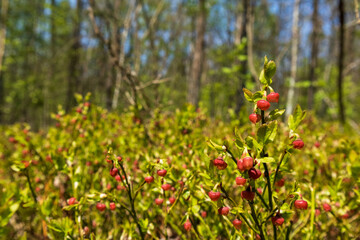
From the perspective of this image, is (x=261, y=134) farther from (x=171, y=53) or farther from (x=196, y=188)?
(x=171, y=53)

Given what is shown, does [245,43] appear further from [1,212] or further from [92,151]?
[1,212]

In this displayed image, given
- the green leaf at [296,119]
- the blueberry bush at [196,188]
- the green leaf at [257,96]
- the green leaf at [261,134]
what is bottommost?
the blueberry bush at [196,188]

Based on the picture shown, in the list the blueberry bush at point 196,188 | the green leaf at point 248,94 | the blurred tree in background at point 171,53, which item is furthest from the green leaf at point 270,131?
the blurred tree in background at point 171,53

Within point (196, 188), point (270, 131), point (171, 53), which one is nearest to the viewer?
point (270, 131)

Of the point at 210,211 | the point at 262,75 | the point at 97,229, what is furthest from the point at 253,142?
the point at 97,229

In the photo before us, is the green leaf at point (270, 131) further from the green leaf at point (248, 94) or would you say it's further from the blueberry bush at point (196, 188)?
the green leaf at point (248, 94)

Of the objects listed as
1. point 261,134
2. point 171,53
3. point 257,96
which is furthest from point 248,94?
point 171,53

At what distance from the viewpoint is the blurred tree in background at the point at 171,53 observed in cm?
303

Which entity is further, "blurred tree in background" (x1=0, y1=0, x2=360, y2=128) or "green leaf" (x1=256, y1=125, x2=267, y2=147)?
"blurred tree in background" (x1=0, y1=0, x2=360, y2=128)

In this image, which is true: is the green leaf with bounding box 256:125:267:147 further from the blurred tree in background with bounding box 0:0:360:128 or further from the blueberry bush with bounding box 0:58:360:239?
the blurred tree in background with bounding box 0:0:360:128

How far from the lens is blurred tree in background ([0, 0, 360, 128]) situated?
303 centimetres

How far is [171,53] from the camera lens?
1438cm

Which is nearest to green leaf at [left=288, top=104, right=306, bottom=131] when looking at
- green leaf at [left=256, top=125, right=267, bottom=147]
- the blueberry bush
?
the blueberry bush

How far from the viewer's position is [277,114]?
84 cm
